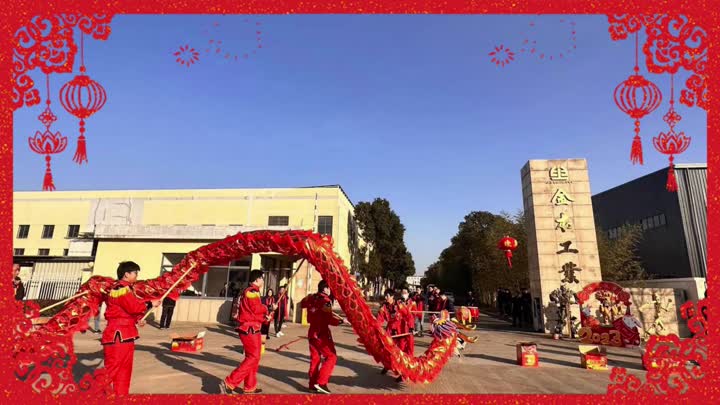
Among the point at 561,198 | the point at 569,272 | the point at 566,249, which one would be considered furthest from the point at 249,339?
the point at 561,198

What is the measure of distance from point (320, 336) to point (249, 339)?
0.94m

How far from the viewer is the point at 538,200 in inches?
527

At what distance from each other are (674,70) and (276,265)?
14.4m

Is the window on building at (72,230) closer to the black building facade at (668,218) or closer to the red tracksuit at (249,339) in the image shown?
the red tracksuit at (249,339)

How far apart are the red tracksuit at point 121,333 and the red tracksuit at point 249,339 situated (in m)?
1.14

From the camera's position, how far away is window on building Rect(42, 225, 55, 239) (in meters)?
27.2

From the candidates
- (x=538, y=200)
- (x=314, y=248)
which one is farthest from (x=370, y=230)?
(x=314, y=248)

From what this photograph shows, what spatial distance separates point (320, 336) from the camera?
4992 mm

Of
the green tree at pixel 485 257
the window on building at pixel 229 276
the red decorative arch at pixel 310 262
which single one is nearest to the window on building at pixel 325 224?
the window on building at pixel 229 276

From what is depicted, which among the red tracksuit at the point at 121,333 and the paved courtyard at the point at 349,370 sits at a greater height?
the red tracksuit at the point at 121,333

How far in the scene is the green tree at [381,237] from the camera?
95.9 feet

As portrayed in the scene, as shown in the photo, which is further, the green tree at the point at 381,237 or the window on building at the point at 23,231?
the green tree at the point at 381,237

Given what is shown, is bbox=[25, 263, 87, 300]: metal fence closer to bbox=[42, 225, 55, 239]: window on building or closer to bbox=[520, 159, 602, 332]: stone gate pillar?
bbox=[42, 225, 55, 239]: window on building

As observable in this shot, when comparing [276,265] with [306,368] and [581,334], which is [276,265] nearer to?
[306,368]
